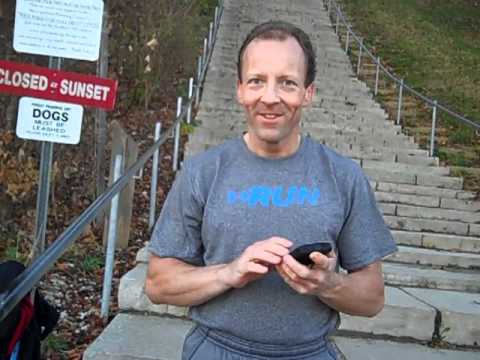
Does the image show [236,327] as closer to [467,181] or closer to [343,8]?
[467,181]

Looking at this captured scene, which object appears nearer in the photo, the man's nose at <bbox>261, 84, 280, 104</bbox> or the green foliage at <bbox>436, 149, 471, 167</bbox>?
the man's nose at <bbox>261, 84, 280, 104</bbox>

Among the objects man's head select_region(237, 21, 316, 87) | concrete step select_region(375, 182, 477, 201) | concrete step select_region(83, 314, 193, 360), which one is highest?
man's head select_region(237, 21, 316, 87)

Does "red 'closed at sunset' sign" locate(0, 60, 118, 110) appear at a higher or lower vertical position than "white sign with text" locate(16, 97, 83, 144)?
higher

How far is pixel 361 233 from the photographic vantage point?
5.08ft

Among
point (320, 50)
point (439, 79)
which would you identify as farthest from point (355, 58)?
point (439, 79)

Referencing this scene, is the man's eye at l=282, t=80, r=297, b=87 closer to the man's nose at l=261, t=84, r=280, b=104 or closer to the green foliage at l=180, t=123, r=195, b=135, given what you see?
the man's nose at l=261, t=84, r=280, b=104

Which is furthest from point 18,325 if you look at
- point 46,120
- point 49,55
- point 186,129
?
point 186,129

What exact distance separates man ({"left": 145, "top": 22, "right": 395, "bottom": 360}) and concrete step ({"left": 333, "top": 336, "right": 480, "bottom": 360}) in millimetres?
1825

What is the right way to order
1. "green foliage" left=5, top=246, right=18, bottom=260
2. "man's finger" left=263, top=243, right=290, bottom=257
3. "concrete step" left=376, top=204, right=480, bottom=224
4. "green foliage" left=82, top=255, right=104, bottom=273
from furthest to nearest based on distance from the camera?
"concrete step" left=376, top=204, right=480, bottom=224, "green foliage" left=82, top=255, right=104, bottom=273, "green foliage" left=5, top=246, right=18, bottom=260, "man's finger" left=263, top=243, right=290, bottom=257

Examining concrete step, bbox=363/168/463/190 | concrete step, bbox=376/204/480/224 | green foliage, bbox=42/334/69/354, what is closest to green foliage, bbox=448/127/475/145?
concrete step, bbox=363/168/463/190

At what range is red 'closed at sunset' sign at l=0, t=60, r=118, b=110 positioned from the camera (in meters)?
2.87

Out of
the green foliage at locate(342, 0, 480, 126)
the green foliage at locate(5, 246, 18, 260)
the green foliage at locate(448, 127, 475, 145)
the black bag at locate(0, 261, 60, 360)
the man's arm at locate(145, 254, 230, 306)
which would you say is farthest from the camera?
the green foliage at locate(342, 0, 480, 126)

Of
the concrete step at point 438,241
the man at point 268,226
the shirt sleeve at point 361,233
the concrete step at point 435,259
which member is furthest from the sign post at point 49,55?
the concrete step at point 438,241

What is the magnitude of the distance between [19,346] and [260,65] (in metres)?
1.02
